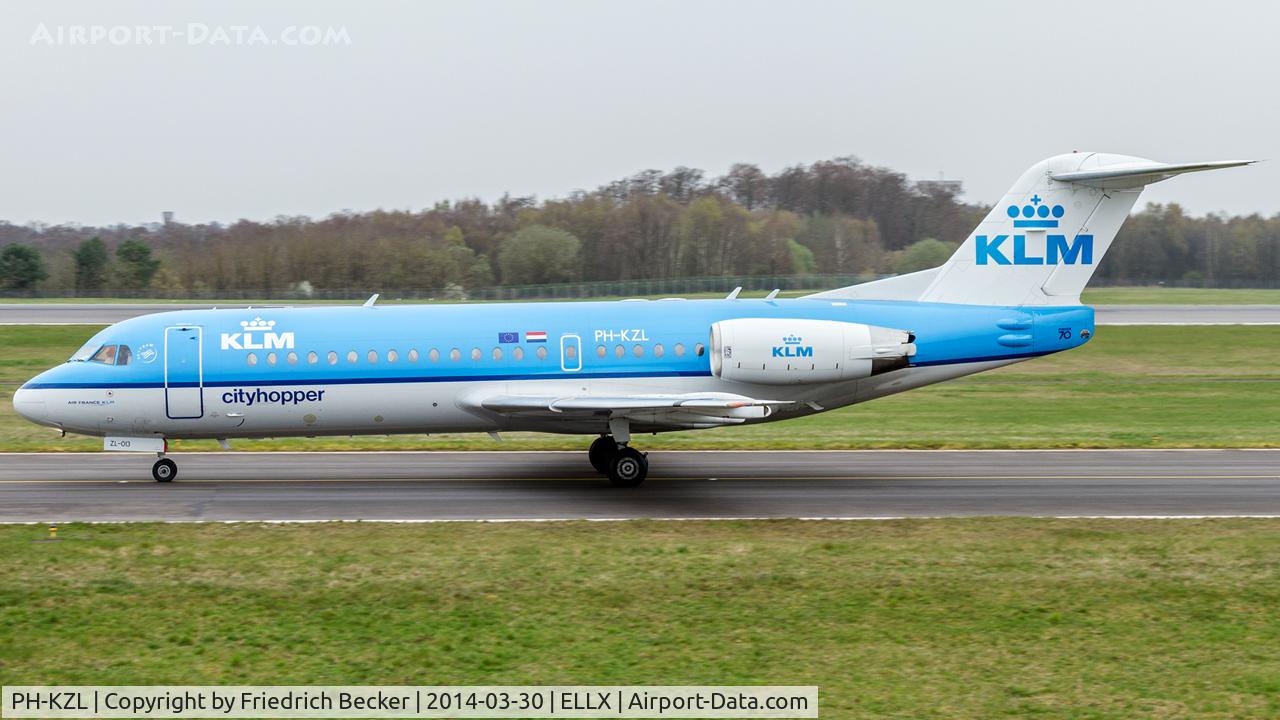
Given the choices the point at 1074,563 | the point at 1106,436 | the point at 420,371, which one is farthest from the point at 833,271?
the point at 1074,563

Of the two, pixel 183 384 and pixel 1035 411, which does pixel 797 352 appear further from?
pixel 1035 411

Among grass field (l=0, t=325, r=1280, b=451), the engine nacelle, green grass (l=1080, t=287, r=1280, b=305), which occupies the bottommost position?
grass field (l=0, t=325, r=1280, b=451)

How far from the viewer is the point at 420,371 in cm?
2208

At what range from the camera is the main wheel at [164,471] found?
22.5 m

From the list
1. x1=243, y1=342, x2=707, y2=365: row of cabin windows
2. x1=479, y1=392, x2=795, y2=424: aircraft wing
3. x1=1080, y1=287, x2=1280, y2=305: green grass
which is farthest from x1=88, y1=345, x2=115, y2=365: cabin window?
x1=1080, y1=287, x2=1280, y2=305: green grass

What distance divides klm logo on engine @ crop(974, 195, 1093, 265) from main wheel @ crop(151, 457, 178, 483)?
617 inches

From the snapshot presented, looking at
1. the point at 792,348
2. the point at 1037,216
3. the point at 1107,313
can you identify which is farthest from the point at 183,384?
the point at 1107,313

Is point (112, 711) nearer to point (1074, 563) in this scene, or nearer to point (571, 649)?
point (571, 649)

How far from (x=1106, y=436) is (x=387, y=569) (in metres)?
20.5

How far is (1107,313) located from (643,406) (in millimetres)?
51884

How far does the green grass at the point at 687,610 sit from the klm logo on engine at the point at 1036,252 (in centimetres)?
719

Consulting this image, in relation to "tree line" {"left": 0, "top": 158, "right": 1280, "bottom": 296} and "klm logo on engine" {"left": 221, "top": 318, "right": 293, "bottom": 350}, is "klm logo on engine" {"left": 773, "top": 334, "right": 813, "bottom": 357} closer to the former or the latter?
"klm logo on engine" {"left": 221, "top": 318, "right": 293, "bottom": 350}

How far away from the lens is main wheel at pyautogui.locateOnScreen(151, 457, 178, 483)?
885 inches

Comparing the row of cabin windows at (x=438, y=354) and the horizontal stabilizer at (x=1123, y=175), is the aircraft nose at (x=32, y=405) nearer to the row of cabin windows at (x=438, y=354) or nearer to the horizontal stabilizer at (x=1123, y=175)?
the row of cabin windows at (x=438, y=354)
